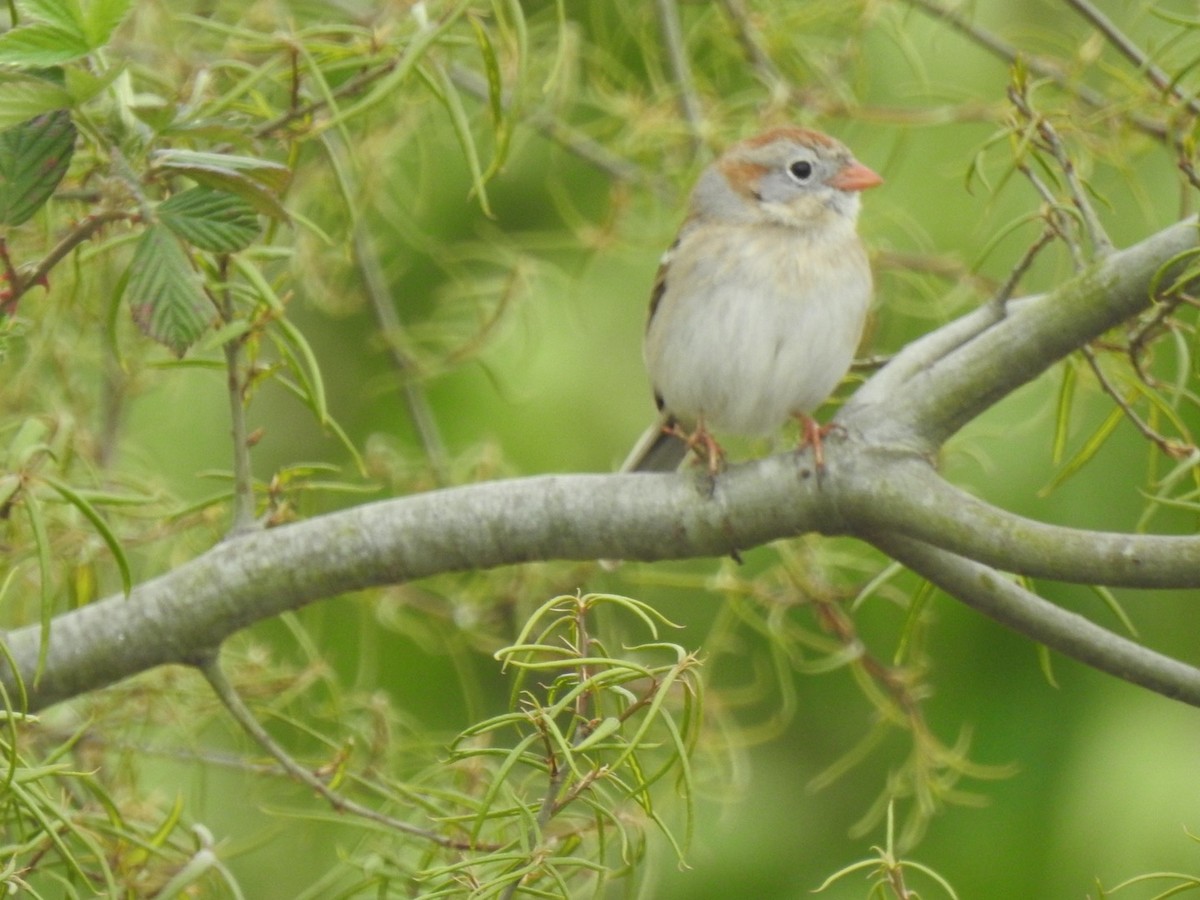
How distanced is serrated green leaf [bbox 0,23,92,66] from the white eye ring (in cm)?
172

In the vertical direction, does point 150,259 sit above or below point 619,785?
above

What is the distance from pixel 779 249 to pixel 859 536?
3.57 feet

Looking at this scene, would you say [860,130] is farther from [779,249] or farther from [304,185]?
[304,185]

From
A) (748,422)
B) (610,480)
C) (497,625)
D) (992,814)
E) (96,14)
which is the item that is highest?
(96,14)

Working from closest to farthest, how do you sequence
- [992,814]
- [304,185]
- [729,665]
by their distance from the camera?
[304,185] < [992,814] < [729,665]

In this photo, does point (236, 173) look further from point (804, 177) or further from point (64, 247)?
point (804, 177)

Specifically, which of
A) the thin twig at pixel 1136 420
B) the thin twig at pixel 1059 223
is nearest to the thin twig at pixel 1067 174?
the thin twig at pixel 1059 223

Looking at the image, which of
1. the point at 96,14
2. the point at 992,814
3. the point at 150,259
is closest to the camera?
the point at 96,14

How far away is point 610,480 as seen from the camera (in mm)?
1812

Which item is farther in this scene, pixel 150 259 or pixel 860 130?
pixel 860 130

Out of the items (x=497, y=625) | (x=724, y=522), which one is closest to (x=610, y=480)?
(x=724, y=522)

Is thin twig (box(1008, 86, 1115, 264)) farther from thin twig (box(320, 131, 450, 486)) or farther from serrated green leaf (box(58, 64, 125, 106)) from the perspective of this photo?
thin twig (box(320, 131, 450, 486))

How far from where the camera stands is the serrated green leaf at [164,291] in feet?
4.66

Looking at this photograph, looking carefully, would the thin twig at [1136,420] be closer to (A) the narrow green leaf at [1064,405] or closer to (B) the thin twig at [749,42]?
(A) the narrow green leaf at [1064,405]
